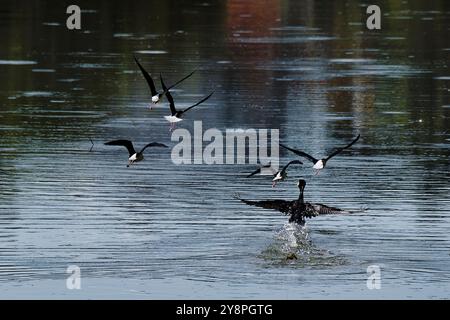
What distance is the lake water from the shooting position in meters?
19.0

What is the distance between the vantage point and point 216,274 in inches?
739

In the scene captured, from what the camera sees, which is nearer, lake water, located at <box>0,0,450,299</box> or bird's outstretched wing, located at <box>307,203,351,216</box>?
lake water, located at <box>0,0,450,299</box>

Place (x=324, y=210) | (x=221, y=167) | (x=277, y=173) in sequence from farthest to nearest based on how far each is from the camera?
1. (x=221, y=167)
2. (x=277, y=173)
3. (x=324, y=210)

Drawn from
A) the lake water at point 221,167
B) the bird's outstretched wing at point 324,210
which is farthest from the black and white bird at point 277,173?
the bird's outstretched wing at point 324,210

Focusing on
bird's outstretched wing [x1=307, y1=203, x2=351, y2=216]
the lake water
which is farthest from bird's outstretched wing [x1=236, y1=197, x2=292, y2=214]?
the lake water

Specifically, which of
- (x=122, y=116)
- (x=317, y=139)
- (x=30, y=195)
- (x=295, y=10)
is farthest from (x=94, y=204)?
(x=295, y=10)

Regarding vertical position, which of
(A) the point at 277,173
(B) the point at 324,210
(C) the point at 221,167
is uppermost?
(A) the point at 277,173

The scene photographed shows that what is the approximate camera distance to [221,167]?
26688mm

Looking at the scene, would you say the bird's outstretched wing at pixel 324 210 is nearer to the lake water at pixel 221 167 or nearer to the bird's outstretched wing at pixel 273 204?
the bird's outstretched wing at pixel 273 204

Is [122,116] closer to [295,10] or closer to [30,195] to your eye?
[30,195]

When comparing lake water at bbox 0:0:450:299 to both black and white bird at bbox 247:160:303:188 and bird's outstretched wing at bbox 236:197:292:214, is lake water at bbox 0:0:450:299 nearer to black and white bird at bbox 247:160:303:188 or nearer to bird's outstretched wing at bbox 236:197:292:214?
black and white bird at bbox 247:160:303:188

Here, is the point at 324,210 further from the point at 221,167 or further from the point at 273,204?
the point at 221,167

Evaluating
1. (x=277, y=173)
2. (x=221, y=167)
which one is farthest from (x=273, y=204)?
(x=221, y=167)
